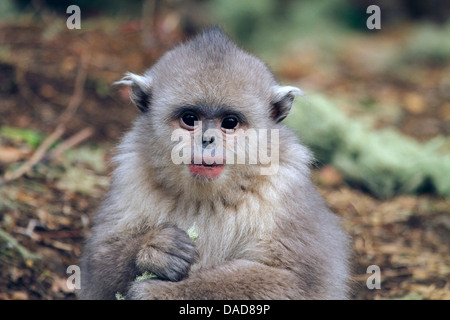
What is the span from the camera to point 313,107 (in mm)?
8961

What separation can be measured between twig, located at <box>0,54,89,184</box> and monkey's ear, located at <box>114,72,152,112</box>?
8.13 feet

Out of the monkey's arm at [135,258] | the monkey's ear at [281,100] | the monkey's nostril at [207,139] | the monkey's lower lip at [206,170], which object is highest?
the monkey's ear at [281,100]

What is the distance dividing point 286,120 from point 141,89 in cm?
393

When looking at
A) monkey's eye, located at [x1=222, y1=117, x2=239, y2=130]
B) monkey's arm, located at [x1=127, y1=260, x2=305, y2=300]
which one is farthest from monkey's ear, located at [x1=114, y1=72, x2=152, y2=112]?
monkey's arm, located at [x1=127, y1=260, x2=305, y2=300]

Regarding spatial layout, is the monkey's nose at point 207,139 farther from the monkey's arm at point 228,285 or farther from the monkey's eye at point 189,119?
the monkey's arm at point 228,285

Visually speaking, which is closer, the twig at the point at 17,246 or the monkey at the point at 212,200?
the monkey at the point at 212,200

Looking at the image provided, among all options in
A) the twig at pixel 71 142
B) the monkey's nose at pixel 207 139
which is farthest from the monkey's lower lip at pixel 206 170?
the twig at pixel 71 142

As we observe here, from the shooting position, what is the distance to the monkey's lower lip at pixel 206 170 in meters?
4.74

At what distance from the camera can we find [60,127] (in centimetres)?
797

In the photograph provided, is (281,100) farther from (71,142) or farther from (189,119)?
(71,142)

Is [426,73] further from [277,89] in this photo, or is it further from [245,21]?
[277,89]

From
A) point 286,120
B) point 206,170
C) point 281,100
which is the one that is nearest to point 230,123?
point 206,170
